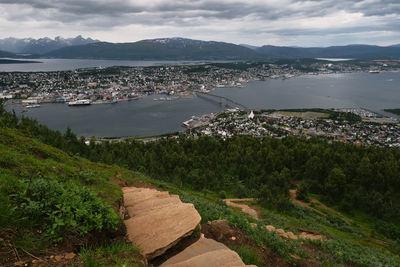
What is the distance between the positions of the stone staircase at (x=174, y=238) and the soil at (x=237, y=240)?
91cm

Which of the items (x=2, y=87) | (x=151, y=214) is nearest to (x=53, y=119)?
(x=2, y=87)

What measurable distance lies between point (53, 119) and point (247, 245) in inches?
3261

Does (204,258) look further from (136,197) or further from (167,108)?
(167,108)

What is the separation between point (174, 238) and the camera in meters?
4.91

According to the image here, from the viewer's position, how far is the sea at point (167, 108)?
6800cm

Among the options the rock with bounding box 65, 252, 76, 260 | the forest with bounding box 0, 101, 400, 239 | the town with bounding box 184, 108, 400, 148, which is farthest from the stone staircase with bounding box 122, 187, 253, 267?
the town with bounding box 184, 108, 400, 148

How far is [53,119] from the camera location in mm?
73375

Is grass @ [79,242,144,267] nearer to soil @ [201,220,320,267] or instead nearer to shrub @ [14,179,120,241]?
shrub @ [14,179,120,241]

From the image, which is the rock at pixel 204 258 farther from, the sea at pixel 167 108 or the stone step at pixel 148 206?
the sea at pixel 167 108

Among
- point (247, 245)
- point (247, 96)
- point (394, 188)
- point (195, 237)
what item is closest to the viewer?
point (195, 237)

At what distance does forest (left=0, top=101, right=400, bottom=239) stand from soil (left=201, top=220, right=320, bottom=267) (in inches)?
469

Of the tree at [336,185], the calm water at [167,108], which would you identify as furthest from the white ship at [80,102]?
the tree at [336,185]

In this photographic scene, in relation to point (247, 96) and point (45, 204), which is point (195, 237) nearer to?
point (45, 204)

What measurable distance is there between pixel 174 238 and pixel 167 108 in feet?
293
